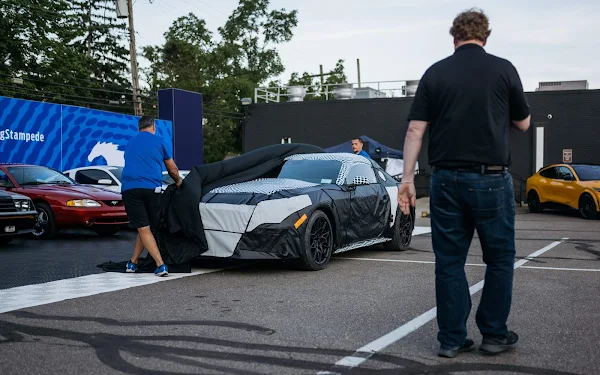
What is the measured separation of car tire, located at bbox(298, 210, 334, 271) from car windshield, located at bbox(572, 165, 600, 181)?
1367 cm

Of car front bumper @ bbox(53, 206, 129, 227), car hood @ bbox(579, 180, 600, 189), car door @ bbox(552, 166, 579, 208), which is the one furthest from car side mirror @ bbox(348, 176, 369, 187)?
car door @ bbox(552, 166, 579, 208)

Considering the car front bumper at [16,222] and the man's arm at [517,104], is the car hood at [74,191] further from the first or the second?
the man's arm at [517,104]

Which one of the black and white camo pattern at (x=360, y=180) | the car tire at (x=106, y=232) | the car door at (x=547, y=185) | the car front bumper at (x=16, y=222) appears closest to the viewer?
the black and white camo pattern at (x=360, y=180)

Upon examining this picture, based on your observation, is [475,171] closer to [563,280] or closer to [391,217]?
[563,280]

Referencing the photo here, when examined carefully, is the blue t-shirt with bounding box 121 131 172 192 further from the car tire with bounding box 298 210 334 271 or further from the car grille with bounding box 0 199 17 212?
the car grille with bounding box 0 199 17 212

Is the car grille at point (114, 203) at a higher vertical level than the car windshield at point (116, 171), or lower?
lower

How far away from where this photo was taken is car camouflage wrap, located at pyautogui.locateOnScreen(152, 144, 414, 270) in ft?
26.6

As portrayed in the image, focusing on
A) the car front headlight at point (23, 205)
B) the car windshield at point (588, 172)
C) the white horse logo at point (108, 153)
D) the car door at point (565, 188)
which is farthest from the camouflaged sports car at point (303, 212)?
the white horse logo at point (108, 153)

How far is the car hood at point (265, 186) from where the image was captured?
8.55 metres

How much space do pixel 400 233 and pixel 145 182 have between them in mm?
4097

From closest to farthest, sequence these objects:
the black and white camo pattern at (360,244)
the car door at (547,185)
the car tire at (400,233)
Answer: the black and white camo pattern at (360,244)
the car tire at (400,233)
the car door at (547,185)

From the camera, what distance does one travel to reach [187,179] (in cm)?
862

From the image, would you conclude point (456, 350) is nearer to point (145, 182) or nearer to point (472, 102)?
point (472, 102)

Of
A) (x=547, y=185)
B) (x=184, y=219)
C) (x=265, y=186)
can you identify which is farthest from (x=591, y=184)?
(x=184, y=219)
